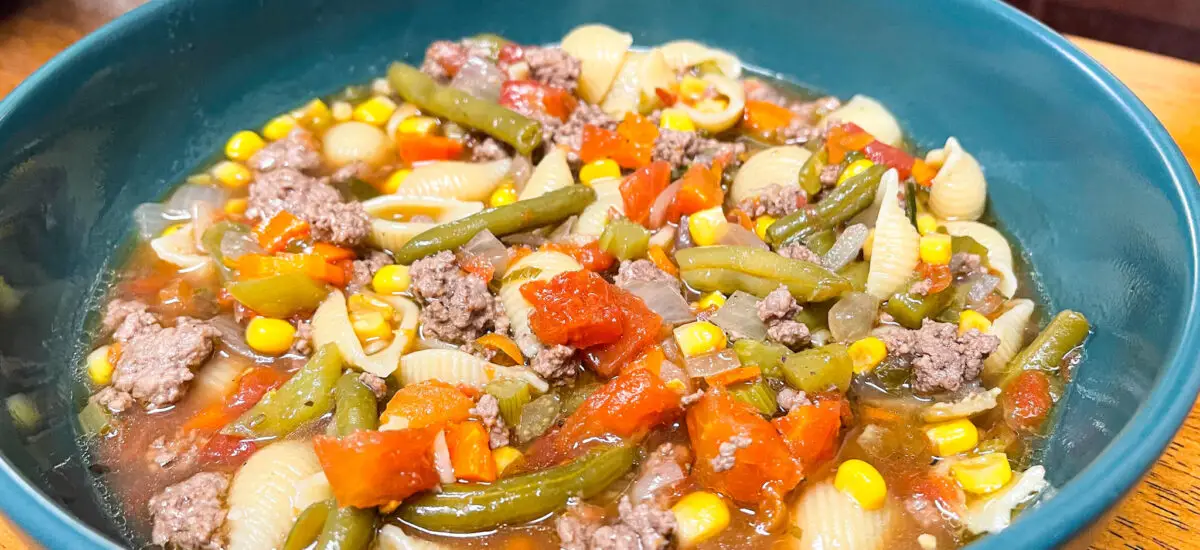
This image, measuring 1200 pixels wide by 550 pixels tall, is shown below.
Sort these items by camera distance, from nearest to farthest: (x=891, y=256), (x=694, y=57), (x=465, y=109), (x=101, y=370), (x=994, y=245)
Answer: (x=101, y=370) < (x=891, y=256) < (x=994, y=245) < (x=465, y=109) < (x=694, y=57)

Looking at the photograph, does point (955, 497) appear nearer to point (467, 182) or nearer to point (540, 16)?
point (467, 182)

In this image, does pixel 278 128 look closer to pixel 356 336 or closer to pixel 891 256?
pixel 356 336

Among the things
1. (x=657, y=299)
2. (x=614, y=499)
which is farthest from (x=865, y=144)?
(x=614, y=499)

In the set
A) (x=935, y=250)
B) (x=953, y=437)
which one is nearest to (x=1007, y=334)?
(x=935, y=250)

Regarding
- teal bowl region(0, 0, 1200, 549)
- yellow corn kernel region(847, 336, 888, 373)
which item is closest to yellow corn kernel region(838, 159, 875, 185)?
teal bowl region(0, 0, 1200, 549)

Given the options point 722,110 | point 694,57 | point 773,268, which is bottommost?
point 773,268

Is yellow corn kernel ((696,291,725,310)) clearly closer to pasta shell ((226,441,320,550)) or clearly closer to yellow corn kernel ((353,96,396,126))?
pasta shell ((226,441,320,550))

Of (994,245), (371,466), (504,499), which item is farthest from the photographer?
(994,245)
